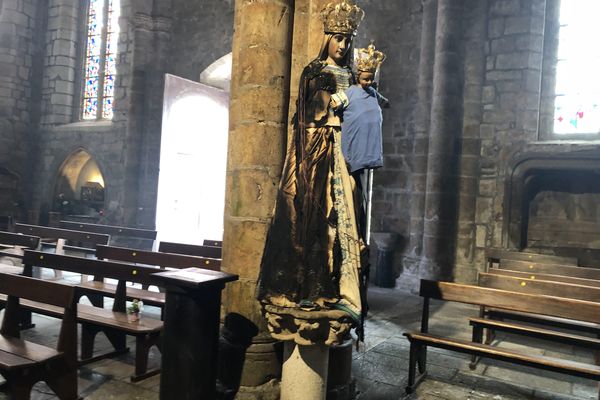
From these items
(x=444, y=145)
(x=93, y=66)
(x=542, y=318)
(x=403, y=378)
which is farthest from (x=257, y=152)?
(x=93, y=66)

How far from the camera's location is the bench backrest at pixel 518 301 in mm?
3295

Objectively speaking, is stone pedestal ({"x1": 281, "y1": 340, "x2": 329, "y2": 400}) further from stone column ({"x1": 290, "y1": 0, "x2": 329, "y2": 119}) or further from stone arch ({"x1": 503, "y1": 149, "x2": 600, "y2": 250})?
stone arch ({"x1": 503, "y1": 149, "x2": 600, "y2": 250})

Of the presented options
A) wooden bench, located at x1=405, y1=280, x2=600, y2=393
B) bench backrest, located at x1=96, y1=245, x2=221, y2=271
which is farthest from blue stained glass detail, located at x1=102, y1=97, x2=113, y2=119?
wooden bench, located at x1=405, y1=280, x2=600, y2=393

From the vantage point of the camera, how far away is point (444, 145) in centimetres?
731

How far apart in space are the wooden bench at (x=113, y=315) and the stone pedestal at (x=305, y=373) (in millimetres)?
1326

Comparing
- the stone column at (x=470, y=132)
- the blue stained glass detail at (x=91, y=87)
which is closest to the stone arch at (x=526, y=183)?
the stone column at (x=470, y=132)

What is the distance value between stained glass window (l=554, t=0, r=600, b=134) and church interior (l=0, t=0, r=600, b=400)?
27mm

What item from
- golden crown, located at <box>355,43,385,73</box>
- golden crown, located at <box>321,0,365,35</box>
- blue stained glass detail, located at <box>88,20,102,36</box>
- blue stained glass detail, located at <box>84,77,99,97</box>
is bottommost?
golden crown, located at <box>355,43,385,73</box>

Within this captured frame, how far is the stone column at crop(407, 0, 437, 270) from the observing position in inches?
299

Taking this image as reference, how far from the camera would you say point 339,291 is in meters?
2.39

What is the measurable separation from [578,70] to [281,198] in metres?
6.51

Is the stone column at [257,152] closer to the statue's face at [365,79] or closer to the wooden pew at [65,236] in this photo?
the statue's face at [365,79]

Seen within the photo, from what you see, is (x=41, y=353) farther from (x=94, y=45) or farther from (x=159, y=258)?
(x=94, y=45)

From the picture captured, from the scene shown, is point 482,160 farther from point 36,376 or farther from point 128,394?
point 36,376
